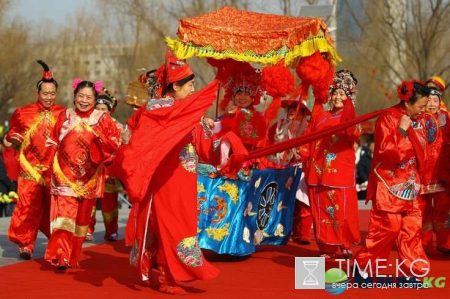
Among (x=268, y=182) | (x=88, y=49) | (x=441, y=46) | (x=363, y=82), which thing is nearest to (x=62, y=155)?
(x=268, y=182)

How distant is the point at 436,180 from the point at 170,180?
3.28 metres

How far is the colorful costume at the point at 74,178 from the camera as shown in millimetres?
7875

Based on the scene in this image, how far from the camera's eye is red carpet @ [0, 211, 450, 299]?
6816mm

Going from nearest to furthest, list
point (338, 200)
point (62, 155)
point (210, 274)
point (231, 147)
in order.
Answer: point (210, 274) → point (231, 147) → point (62, 155) → point (338, 200)

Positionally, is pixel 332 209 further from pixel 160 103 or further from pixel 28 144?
pixel 28 144

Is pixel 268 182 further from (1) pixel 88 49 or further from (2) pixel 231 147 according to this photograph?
(1) pixel 88 49

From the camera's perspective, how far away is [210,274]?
6715mm

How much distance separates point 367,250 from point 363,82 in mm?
22827

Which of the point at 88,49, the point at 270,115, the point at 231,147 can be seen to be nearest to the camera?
the point at 231,147

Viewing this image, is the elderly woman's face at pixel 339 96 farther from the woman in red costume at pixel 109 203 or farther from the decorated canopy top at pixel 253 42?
the woman in red costume at pixel 109 203

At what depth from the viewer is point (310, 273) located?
24.1ft

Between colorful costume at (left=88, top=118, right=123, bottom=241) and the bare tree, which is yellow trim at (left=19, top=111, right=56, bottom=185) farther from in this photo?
the bare tree

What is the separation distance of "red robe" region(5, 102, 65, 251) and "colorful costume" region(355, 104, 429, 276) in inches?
127

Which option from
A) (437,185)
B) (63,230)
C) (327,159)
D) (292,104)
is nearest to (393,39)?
(292,104)
